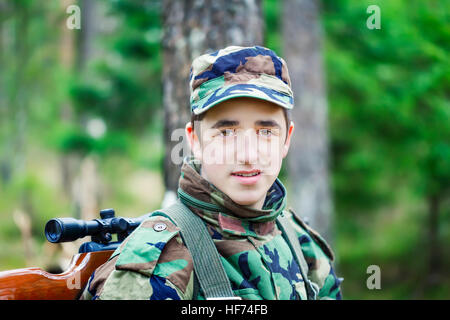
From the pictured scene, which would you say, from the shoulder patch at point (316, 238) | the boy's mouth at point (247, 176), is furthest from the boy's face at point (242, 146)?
the shoulder patch at point (316, 238)

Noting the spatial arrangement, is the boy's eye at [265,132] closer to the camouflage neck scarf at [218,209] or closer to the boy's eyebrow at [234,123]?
the boy's eyebrow at [234,123]

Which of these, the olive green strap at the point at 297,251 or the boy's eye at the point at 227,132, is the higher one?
the boy's eye at the point at 227,132

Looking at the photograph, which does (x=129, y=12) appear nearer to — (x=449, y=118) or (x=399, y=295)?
(x=449, y=118)

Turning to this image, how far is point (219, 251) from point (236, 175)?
36 cm

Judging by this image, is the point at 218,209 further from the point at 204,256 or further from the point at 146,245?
the point at 146,245

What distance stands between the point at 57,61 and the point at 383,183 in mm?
13683

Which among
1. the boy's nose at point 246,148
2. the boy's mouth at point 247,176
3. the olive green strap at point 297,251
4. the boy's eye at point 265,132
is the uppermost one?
the boy's eye at point 265,132

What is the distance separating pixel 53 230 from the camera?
2104 millimetres

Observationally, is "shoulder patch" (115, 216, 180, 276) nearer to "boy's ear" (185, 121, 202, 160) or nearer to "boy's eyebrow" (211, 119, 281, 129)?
"boy's ear" (185, 121, 202, 160)

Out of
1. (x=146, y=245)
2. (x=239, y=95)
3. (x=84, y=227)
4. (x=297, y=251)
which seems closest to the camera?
(x=146, y=245)

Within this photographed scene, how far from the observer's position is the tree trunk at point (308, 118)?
8352 mm

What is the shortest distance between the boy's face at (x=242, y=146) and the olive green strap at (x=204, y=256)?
0.71 feet

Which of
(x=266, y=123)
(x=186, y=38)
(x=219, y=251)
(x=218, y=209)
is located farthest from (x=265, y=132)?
(x=186, y=38)

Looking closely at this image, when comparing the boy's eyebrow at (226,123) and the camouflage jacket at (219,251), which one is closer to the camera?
the camouflage jacket at (219,251)
